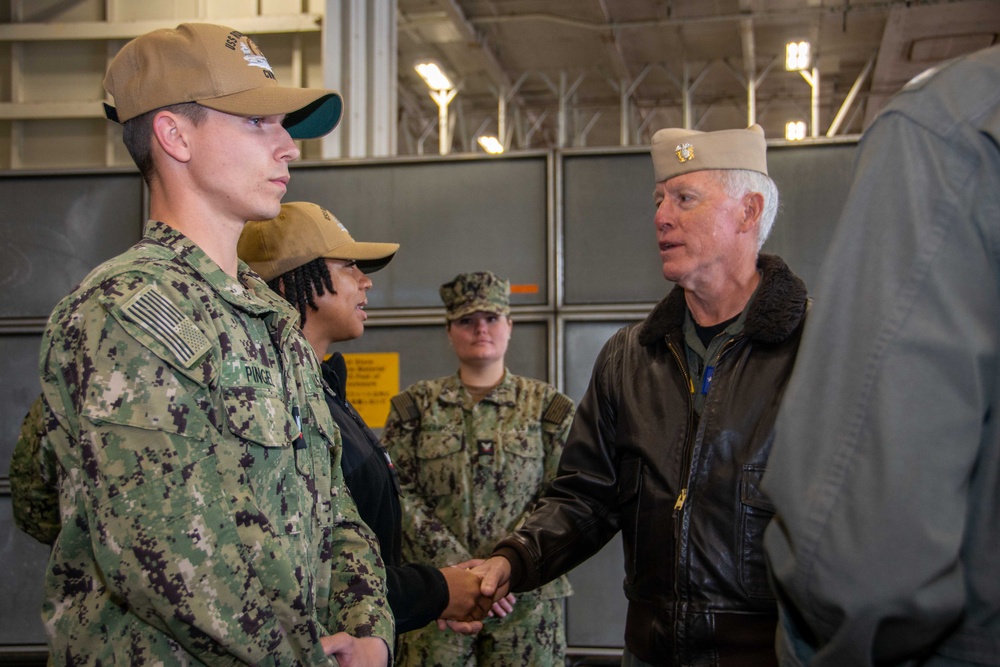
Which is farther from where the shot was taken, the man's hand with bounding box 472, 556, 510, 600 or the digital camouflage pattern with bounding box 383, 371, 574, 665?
the digital camouflage pattern with bounding box 383, 371, 574, 665

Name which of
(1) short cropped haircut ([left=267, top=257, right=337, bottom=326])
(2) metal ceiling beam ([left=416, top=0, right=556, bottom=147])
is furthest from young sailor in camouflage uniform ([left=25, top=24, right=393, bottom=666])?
(2) metal ceiling beam ([left=416, top=0, right=556, bottom=147])

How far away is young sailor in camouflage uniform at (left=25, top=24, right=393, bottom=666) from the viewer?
3.80ft

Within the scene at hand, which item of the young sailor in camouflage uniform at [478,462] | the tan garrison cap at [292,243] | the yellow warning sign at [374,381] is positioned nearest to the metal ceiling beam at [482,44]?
the yellow warning sign at [374,381]

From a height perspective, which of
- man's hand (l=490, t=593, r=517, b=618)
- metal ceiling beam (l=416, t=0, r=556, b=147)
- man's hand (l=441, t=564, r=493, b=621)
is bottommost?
man's hand (l=490, t=593, r=517, b=618)

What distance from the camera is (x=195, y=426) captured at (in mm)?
1209

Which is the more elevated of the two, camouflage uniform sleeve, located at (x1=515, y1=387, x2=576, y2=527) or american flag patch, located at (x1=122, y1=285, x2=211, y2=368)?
american flag patch, located at (x1=122, y1=285, x2=211, y2=368)

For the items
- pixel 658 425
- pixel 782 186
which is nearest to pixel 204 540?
pixel 658 425

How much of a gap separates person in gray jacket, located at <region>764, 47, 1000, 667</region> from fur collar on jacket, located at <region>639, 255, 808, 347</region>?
97 centimetres

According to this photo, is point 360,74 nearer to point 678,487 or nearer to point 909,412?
point 678,487

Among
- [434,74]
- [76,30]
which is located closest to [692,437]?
[76,30]

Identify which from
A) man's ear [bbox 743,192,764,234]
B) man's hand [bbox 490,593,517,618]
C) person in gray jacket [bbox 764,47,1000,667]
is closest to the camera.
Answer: person in gray jacket [bbox 764,47,1000,667]

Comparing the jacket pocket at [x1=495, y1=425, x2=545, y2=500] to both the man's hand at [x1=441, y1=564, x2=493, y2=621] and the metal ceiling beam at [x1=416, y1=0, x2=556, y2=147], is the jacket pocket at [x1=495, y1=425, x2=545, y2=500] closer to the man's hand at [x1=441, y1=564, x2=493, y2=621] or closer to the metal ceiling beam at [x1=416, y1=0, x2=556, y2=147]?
the man's hand at [x1=441, y1=564, x2=493, y2=621]

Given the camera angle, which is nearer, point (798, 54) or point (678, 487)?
point (678, 487)

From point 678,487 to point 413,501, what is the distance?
60.3 inches
